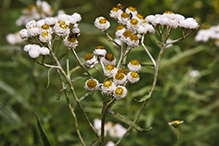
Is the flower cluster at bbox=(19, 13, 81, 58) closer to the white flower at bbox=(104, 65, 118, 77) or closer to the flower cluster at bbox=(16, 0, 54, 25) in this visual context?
the white flower at bbox=(104, 65, 118, 77)

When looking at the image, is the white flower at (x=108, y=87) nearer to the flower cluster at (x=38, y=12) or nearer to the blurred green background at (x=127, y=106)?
the blurred green background at (x=127, y=106)

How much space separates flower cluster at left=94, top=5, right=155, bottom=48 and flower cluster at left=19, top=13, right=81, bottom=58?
0.11 m

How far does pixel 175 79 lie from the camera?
2.43 metres

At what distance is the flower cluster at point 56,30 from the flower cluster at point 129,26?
0.37 feet

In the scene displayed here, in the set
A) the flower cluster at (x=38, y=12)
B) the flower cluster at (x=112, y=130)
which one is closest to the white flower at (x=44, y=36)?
the flower cluster at (x=112, y=130)

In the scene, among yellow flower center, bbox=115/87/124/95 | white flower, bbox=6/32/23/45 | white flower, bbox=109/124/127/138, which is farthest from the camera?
white flower, bbox=6/32/23/45

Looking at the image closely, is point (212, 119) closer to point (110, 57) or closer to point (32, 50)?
point (110, 57)

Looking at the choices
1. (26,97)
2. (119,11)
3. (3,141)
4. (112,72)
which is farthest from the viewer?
(26,97)

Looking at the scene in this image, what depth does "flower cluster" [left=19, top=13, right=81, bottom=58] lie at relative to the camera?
1.02 metres

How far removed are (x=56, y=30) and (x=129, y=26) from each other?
308mm

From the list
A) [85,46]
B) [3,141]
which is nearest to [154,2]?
[85,46]

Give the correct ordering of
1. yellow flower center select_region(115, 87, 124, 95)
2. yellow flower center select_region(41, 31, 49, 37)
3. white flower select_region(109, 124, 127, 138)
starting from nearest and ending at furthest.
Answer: yellow flower center select_region(115, 87, 124, 95) < yellow flower center select_region(41, 31, 49, 37) < white flower select_region(109, 124, 127, 138)

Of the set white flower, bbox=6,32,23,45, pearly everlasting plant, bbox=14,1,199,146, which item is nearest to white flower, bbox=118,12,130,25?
pearly everlasting plant, bbox=14,1,199,146

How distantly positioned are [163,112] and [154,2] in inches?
63.6
